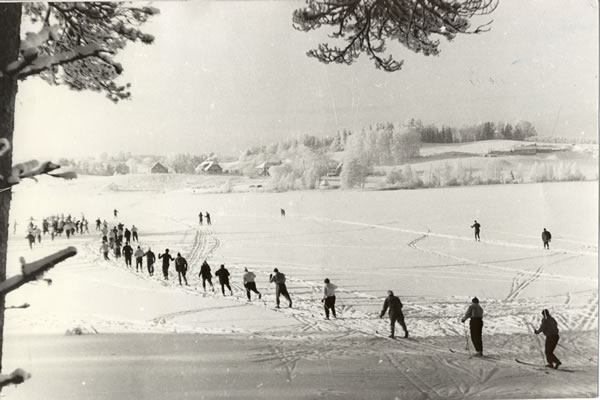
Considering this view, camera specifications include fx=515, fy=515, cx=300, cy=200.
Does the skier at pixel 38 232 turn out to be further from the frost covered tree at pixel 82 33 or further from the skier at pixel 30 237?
the frost covered tree at pixel 82 33

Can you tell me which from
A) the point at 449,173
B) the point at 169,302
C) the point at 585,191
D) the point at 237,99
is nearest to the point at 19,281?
the point at 169,302

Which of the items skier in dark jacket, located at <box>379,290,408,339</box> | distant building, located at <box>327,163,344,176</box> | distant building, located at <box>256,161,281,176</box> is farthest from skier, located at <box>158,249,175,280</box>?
skier in dark jacket, located at <box>379,290,408,339</box>

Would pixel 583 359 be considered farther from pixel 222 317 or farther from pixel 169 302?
pixel 169 302

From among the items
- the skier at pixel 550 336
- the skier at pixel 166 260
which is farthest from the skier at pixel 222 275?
the skier at pixel 550 336

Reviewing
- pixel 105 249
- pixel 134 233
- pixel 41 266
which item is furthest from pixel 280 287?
pixel 41 266

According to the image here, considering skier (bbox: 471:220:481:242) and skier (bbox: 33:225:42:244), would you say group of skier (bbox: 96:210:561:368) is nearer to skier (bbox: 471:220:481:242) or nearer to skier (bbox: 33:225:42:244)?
skier (bbox: 471:220:481:242)

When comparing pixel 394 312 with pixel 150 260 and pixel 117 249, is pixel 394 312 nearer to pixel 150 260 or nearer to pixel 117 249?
pixel 150 260
